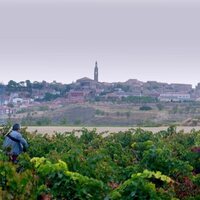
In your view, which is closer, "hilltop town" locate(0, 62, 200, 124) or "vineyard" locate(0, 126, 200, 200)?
"vineyard" locate(0, 126, 200, 200)

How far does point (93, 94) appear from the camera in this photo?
102 metres

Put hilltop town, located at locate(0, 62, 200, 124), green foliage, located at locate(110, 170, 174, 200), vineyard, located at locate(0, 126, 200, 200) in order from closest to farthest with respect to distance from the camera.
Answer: vineyard, located at locate(0, 126, 200, 200)
green foliage, located at locate(110, 170, 174, 200)
hilltop town, located at locate(0, 62, 200, 124)

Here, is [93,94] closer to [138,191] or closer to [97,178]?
[97,178]

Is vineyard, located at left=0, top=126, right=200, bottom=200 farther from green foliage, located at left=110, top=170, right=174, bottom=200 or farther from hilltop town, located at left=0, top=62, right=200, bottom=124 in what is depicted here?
hilltop town, located at left=0, top=62, right=200, bottom=124

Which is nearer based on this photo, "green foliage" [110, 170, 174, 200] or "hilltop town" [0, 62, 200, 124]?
"green foliage" [110, 170, 174, 200]

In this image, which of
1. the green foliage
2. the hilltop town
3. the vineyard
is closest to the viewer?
the vineyard

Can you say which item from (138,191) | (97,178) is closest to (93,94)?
(97,178)

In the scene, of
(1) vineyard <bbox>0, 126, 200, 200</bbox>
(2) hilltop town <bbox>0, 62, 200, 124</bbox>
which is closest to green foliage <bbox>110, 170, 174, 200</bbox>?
(1) vineyard <bbox>0, 126, 200, 200</bbox>

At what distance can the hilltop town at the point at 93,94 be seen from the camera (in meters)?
85.4

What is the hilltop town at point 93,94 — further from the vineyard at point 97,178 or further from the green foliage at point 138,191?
the green foliage at point 138,191

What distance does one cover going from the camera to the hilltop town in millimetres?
85438

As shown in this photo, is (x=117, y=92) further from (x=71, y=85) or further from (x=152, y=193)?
(x=152, y=193)

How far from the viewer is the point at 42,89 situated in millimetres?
115125

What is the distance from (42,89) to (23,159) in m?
105
